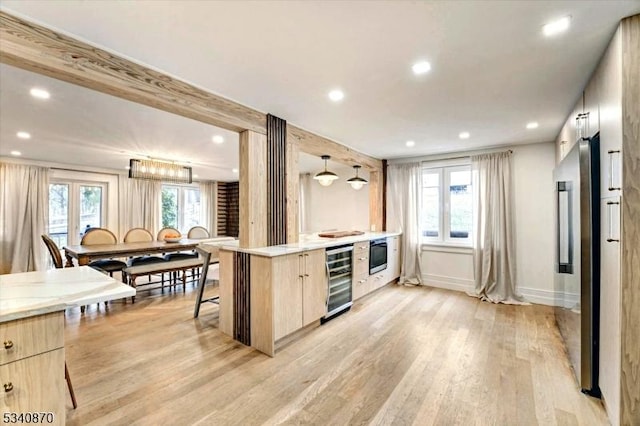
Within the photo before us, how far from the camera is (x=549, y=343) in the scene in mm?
2875

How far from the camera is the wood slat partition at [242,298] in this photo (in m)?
2.85

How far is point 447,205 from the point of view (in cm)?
506

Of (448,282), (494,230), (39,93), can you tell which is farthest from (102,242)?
(494,230)

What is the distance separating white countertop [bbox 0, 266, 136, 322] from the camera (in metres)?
1.27

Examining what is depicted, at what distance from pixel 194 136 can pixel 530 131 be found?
4583 mm

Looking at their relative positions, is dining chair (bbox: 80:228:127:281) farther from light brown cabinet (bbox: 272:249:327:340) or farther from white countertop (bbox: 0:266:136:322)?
light brown cabinet (bbox: 272:249:327:340)

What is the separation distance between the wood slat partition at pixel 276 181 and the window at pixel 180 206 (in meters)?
5.65

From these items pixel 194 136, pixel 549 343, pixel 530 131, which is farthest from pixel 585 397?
pixel 194 136

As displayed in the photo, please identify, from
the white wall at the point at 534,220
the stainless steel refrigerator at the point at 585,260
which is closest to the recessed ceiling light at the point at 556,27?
the stainless steel refrigerator at the point at 585,260

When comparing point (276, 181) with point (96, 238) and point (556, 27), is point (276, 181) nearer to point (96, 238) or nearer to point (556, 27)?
point (556, 27)

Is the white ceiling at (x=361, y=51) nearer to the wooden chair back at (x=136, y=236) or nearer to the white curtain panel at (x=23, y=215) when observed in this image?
the wooden chair back at (x=136, y=236)

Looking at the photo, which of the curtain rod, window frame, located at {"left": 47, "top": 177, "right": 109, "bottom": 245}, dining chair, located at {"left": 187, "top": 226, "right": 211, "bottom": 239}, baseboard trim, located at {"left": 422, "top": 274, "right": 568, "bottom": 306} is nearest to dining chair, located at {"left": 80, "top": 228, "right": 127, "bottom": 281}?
dining chair, located at {"left": 187, "top": 226, "right": 211, "bottom": 239}

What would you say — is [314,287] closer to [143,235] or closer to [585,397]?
[585,397]

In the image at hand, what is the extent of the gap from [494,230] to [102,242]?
6.38 metres
